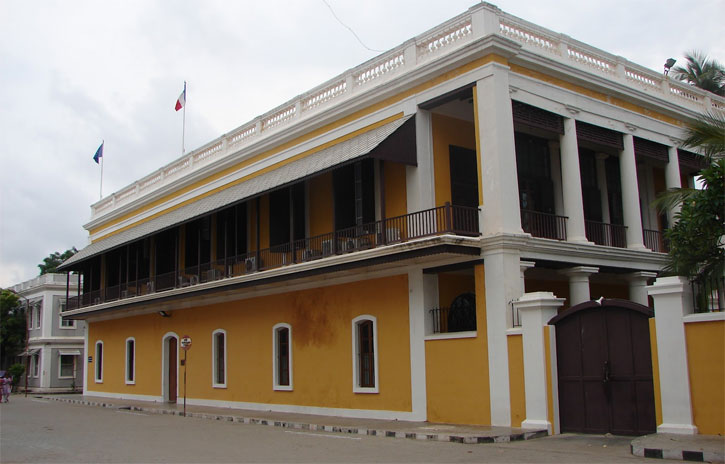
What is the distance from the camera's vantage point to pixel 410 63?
1848 centimetres

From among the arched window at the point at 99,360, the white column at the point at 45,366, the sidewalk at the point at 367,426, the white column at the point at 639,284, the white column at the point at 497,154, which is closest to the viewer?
the sidewalk at the point at 367,426

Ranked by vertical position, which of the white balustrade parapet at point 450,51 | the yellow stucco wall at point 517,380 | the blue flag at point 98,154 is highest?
the blue flag at point 98,154

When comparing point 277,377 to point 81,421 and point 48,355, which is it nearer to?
point 81,421

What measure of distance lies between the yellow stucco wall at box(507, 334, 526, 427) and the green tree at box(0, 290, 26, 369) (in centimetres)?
4415

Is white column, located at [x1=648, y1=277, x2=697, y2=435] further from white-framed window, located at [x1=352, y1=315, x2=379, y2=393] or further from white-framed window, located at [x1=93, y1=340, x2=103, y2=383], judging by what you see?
white-framed window, located at [x1=93, y1=340, x2=103, y2=383]

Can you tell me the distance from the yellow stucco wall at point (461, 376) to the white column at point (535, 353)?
1.15 meters

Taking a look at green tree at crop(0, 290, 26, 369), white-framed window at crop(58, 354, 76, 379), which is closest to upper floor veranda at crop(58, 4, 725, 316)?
white-framed window at crop(58, 354, 76, 379)

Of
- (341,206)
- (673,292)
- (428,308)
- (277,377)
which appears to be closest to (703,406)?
(673,292)

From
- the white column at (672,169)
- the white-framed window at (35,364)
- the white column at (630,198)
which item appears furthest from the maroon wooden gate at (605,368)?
the white-framed window at (35,364)

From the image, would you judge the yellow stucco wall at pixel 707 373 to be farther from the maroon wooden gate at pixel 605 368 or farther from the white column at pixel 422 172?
the white column at pixel 422 172

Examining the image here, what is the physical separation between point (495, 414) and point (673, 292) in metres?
4.85

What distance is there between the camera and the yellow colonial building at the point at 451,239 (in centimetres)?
1455

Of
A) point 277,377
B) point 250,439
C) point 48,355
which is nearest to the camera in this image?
point 250,439

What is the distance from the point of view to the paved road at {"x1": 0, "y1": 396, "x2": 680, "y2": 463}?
11.1 metres
